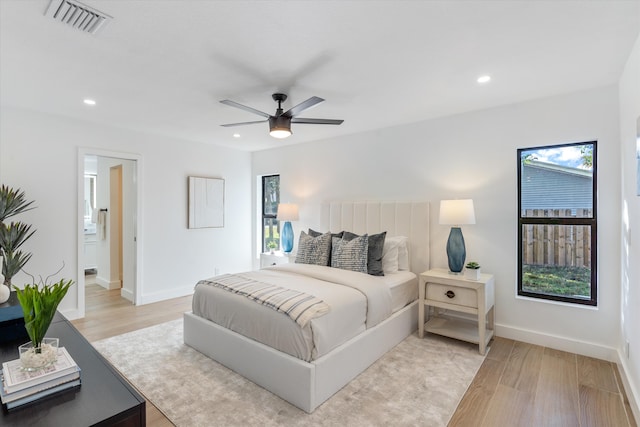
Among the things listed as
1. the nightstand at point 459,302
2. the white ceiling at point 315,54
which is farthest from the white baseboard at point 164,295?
the nightstand at point 459,302

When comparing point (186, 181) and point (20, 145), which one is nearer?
point (20, 145)

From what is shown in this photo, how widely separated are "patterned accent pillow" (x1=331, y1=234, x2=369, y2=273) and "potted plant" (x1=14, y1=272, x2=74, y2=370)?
260cm

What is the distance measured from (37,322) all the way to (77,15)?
1721 millimetres

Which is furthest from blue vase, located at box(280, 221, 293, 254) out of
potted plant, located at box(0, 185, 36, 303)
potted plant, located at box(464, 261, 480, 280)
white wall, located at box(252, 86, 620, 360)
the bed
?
potted plant, located at box(0, 185, 36, 303)

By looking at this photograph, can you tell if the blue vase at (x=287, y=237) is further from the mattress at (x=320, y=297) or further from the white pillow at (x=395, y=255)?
the white pillow at (x=395, y=255)

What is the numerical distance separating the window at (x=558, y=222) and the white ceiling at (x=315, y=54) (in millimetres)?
672

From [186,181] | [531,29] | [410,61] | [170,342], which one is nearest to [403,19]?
[410,61]

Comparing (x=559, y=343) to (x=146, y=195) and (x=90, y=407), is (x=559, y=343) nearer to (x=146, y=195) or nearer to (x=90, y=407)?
(x=90, y=407)

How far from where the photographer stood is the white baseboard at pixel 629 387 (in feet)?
6.82

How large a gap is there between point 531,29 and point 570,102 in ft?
5.02

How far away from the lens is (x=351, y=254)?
359 cm

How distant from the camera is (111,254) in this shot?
18.4 ft

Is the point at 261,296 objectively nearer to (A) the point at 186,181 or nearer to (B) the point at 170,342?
(B) the point at 170,342

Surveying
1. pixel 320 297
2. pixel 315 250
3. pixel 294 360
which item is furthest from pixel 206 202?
pixel 294 360
